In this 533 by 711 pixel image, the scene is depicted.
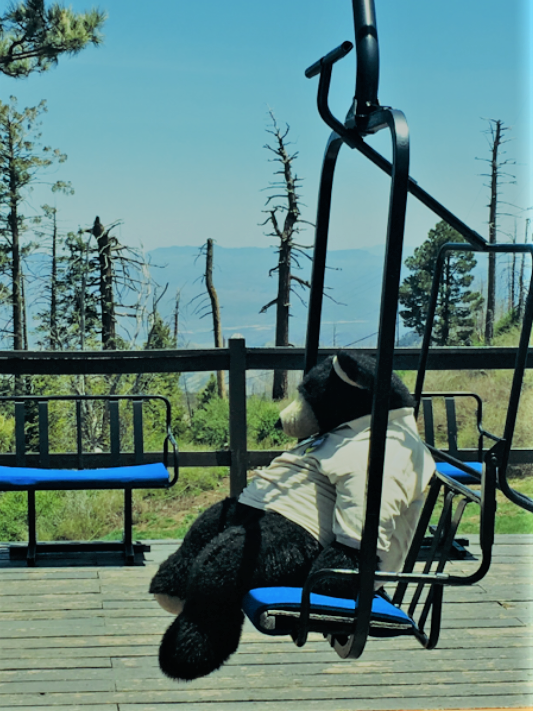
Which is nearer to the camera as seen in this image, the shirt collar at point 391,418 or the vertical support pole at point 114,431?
the shirt collar at point 391,418

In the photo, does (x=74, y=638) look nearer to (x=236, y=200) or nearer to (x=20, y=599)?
(x=20, y=599)

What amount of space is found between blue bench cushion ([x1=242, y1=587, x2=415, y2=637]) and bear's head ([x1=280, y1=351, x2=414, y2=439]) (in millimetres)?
402

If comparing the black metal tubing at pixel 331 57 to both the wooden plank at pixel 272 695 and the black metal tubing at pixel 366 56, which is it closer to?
the black metal tubing at pixel 366 56

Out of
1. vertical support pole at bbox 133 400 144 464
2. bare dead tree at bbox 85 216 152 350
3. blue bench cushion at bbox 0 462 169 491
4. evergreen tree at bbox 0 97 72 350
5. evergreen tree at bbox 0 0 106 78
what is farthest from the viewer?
evergreen tree at bbox 0 97 72 350

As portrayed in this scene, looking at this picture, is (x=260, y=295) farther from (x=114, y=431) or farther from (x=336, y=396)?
(x=336, y=396)

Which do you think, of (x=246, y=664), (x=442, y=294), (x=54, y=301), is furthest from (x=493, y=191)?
(x=246, y=664)

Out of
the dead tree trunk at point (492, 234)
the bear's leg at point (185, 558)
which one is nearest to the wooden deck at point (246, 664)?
the bear's leg at point (185, 558)

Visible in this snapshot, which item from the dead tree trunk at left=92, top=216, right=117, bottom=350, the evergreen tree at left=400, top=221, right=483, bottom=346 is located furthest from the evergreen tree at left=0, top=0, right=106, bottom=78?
the evergreen tree at left=400, top=221, right=483, bottom=346

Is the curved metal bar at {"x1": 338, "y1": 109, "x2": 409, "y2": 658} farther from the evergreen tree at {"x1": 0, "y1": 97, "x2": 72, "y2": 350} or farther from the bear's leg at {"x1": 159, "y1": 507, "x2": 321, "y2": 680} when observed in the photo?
the evergreen tree at {"x1": 0, "y1": 97, "x2": 72, "y2": 350}

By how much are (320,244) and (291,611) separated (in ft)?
2.56

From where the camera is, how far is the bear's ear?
178 cm

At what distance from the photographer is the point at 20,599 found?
302cm

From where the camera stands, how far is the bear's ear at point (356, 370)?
178cm

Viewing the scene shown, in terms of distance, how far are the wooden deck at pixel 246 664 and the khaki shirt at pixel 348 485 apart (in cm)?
77
